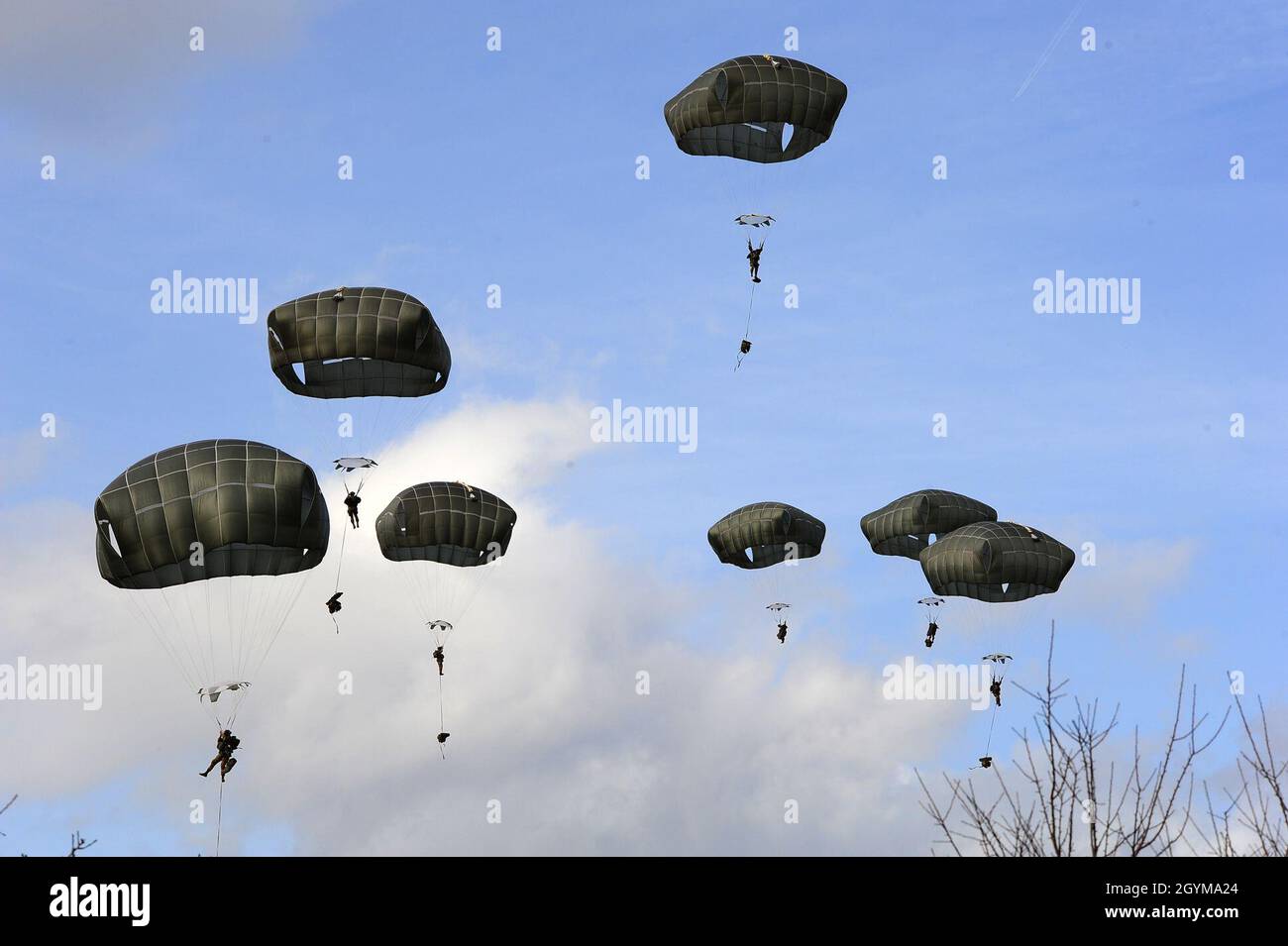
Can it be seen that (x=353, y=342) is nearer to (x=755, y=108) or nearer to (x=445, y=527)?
(x=445, y=527)

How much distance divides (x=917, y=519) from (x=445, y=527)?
19.6 m

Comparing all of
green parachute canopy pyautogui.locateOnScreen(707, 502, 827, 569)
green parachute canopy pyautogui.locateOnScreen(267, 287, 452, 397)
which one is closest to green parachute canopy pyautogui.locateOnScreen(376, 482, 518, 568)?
green parachute canopy pyautogui.locateOnScreen(267, 287, 452, 397)

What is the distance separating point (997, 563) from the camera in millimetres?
51906

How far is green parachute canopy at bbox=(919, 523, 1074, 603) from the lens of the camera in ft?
171

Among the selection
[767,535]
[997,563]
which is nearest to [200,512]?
[997,563]

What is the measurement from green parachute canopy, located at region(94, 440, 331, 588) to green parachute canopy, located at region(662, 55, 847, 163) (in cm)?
2035

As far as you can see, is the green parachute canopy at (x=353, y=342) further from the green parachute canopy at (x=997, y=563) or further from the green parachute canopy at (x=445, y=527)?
the green parachute canopy at (x=997, y=563)

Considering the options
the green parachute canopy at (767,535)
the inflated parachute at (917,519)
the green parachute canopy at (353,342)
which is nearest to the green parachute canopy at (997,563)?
the inflated parachute at (917,519)

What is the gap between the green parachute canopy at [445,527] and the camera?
52.3m

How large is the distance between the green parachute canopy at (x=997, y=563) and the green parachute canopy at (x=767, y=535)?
386 inches

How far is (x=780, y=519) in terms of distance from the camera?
6388 cm
